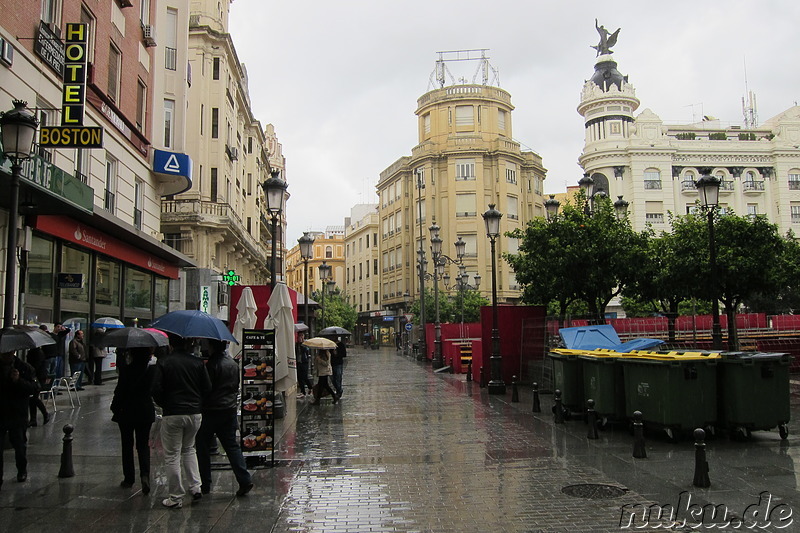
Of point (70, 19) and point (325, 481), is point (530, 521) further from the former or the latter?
point (70, 19)

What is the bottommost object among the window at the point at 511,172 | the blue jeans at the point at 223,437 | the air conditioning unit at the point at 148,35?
the blue jeans at the point at 223,437

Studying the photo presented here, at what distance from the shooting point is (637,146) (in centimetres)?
5675

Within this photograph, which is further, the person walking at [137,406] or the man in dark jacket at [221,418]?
the person walking at [137,406]

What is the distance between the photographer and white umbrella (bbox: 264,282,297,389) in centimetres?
1219

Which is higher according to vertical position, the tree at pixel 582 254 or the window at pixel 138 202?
the window at pixel 138 202

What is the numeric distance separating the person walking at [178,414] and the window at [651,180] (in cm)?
5600

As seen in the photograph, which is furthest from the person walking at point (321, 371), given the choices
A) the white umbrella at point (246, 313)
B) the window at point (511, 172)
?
the window at point (511, 172)

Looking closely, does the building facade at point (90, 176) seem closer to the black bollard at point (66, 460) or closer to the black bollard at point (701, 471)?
the black bollard at point (66, 460)

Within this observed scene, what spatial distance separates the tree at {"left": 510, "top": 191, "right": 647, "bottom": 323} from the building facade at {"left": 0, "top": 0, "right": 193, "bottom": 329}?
12386 millimetres

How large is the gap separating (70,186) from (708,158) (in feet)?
186

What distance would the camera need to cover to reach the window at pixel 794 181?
192 ft

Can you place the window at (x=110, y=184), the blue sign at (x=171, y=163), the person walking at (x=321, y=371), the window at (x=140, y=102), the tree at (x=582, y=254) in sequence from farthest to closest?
1. the blue sign at (x=171, y=163)
2. the window at (x=140, y=102)
3. the window at (x=110, y=184)
4. the tree at (x=582, y=254)
5. the person walking at (x=321, y=371)

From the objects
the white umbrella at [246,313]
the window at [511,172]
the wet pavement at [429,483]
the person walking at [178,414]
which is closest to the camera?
the wet pavement at [429,483]

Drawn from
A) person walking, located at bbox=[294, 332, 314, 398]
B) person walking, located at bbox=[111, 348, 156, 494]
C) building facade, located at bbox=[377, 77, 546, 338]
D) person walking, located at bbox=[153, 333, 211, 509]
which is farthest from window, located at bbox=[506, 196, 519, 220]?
person walking, located at bbox=[153, 333, 211, 509]
